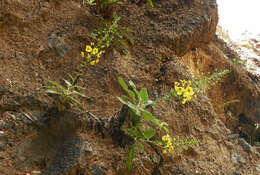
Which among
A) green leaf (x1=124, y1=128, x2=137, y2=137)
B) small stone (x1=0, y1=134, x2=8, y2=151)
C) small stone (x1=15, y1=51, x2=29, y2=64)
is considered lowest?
small stone (x1=0, y1=134, x2=8, y2=151)

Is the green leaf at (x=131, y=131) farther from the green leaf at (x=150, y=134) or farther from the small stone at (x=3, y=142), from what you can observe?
the small stone at (x=3, y=142)

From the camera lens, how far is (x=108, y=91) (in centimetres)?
208

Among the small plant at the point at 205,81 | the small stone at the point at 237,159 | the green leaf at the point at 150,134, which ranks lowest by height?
the small stone at the point at 237,159

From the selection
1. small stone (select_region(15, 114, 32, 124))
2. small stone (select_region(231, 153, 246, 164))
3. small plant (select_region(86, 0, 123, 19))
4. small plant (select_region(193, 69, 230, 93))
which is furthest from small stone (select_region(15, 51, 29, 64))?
small stone (select_region(231, 153, 246, 164))

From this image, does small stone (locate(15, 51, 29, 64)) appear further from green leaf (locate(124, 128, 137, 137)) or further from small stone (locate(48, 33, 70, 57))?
green leaf (locate(124, 128, 137, 137))

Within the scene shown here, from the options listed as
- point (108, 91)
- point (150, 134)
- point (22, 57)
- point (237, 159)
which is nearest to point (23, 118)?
point (22, 57)

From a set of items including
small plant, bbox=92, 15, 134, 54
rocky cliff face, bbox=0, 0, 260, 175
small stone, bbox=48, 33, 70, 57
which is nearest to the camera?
rocky cliff face, bbox=0, 0, 260, 175

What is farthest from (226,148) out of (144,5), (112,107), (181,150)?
(144,5)

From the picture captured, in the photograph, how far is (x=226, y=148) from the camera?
240cm

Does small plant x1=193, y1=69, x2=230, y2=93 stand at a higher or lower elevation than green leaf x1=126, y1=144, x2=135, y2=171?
higher

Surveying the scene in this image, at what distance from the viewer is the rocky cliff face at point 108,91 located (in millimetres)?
1612

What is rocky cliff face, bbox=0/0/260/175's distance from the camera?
5.29ft

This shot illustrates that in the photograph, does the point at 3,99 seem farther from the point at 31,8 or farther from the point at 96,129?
the point at 31,8

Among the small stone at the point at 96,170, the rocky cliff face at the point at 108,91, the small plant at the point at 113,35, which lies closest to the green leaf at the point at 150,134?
the rocky cliff face at the point at 108,91
